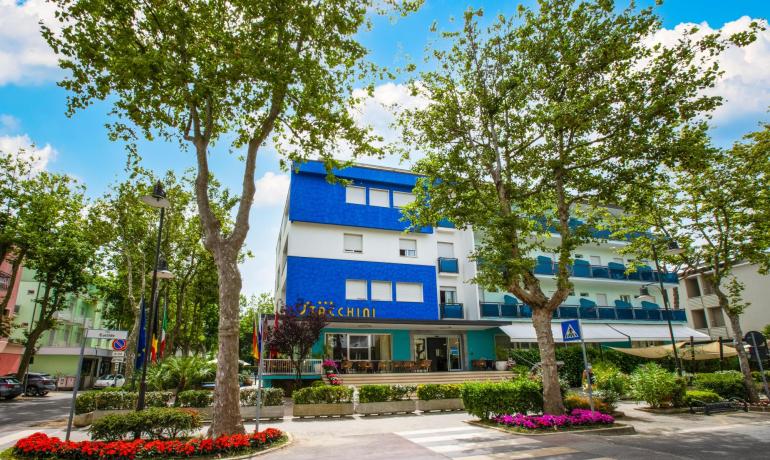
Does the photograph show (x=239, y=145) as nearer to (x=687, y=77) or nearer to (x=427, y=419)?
(x=427, y=419)

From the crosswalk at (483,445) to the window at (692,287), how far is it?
3842 centimetres

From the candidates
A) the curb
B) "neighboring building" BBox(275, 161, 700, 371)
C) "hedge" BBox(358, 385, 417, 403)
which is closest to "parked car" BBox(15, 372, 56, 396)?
"neighboring building" BBox(275, 161, 700, 371)

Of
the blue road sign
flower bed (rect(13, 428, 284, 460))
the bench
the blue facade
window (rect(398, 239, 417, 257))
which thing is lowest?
the bench

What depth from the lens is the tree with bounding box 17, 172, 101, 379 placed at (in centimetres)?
2738

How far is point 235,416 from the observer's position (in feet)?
33.6

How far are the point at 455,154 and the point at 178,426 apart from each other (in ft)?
37.9

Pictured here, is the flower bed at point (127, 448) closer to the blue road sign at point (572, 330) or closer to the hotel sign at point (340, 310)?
the blue road sign at point (572, 330)

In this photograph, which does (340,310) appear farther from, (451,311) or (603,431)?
(603,431)

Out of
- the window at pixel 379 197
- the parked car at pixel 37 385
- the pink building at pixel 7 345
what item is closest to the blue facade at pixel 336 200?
the window at pixel 379 197

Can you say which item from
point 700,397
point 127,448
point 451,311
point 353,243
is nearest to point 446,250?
point 451,311

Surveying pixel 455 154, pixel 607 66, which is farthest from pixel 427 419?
pixel 607 66

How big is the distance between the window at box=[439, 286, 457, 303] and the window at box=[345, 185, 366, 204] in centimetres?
807

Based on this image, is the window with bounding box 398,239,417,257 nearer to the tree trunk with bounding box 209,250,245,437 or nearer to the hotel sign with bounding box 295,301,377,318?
the hotel sign with bounding box 295,301,377,318

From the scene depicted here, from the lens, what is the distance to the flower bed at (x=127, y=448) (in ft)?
29.0
